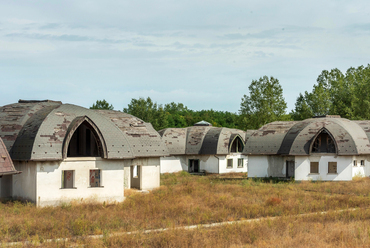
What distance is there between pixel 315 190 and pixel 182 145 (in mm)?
24163

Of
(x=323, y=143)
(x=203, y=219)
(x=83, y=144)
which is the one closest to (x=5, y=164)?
(x=203, y=219)

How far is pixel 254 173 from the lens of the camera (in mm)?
39469

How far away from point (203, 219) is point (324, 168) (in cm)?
2015

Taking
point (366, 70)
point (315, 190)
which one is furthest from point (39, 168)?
point (366, 70)

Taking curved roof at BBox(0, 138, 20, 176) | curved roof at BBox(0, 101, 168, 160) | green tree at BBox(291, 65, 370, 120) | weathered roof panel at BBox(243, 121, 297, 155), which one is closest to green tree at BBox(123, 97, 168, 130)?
green tree at BBox(291, 65, 370, 120)

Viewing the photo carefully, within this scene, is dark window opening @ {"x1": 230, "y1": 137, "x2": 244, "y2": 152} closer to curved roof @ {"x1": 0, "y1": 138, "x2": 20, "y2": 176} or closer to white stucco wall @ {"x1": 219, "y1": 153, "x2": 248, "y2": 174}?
white stucco wall @ {"x1": 219, "y1": 153, "x2": 248, "y2": 174}

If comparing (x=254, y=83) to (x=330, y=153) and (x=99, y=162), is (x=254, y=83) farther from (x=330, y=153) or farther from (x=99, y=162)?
(x=99, y=162)

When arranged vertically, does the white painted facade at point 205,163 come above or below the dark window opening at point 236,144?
below

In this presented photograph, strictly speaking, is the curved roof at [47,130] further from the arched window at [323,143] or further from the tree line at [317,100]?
the tree line at [317,100]

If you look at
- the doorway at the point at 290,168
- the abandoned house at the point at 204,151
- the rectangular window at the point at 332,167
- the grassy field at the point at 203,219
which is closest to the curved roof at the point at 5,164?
the grassy field at the point at 203,219

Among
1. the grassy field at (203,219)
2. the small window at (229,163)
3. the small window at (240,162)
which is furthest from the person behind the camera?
the small window at (240,162)

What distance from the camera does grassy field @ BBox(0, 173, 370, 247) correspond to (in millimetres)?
14914

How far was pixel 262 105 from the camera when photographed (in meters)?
68.4

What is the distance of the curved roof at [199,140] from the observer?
4988 cm
